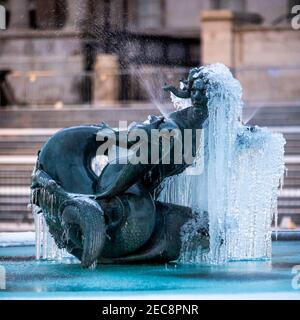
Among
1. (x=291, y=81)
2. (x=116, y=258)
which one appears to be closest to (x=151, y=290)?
(x=116, y=258)

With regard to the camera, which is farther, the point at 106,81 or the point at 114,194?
the point at 106,81

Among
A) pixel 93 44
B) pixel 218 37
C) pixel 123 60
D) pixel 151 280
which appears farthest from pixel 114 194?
pixel 93 44

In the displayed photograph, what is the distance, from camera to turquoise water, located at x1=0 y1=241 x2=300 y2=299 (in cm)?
950

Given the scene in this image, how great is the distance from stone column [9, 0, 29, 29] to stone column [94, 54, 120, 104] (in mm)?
6290

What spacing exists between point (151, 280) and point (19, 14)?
2860 cm

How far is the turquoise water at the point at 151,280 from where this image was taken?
31.2ft

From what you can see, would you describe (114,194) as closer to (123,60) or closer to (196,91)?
(196,91)

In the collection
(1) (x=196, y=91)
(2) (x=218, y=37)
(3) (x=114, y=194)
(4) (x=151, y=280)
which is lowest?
(4) (x=151, y=280)

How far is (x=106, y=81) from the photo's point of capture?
102ft

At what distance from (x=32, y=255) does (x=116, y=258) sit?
1653 mm

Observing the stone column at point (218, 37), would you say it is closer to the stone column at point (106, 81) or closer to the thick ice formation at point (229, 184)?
the stone column at point (106, 81)

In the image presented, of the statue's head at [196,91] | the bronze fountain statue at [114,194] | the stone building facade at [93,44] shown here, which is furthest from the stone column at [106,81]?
the statue's head at [196,91]

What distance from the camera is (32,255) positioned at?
1255cm

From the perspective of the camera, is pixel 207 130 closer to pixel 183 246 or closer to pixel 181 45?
pixel 183 246
